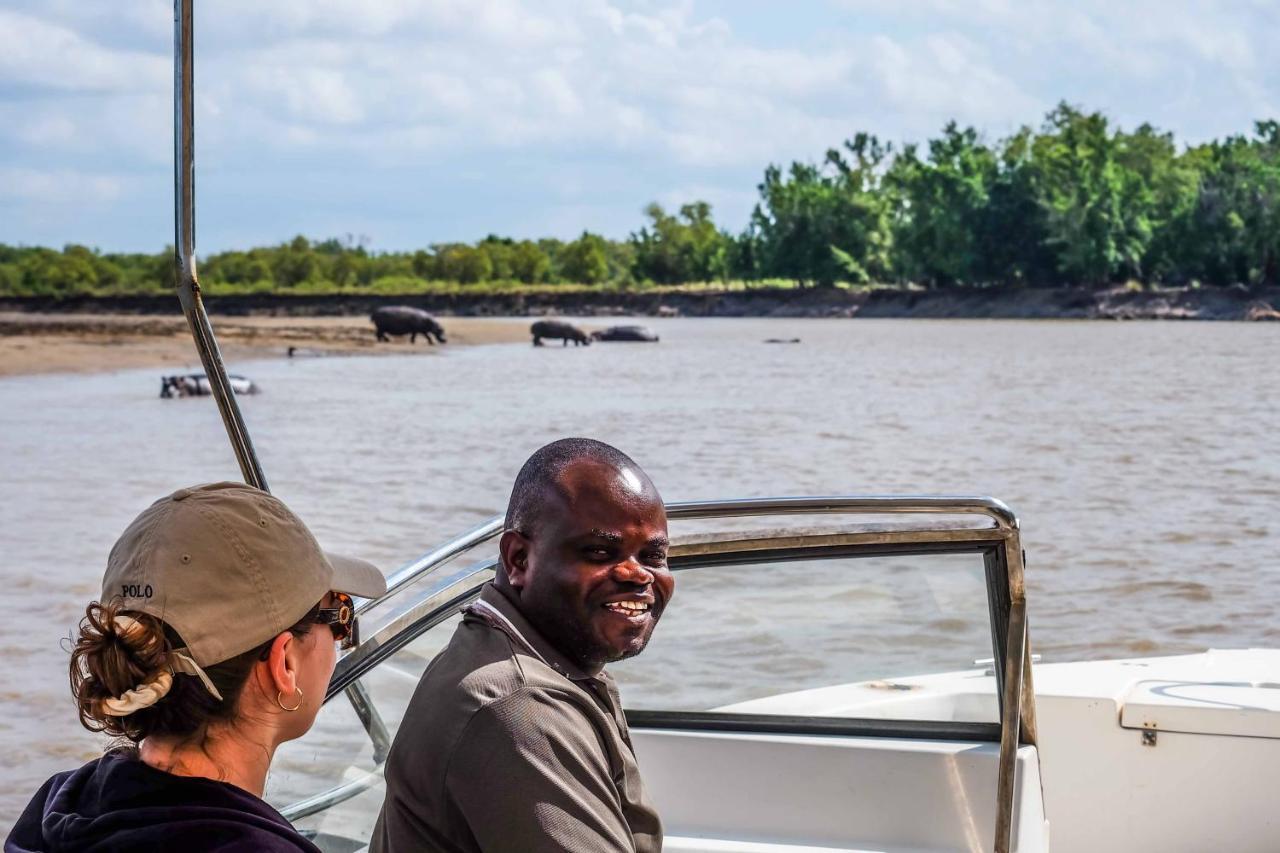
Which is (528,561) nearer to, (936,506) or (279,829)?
(279,829)

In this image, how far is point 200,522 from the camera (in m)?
1.51

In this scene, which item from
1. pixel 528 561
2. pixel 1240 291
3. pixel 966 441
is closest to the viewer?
pixel 528 561

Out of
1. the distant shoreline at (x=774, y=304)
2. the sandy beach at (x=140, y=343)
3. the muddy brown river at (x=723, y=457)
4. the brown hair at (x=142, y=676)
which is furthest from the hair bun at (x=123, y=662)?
the distant shoreline at (x=774, y=304)

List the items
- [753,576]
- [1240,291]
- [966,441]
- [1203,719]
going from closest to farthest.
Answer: [753,576], [1203,719], [966,441], [1240,291]

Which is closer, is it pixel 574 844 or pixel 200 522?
pixel 200 522

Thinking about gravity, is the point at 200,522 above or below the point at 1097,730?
above

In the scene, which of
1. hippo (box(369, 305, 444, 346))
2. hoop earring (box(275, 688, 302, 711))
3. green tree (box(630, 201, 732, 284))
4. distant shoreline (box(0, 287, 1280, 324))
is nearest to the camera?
hoop earring (box(275, 688, 302, 711))

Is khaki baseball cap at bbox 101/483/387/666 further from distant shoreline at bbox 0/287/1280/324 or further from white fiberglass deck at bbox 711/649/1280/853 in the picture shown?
distant shoreline at bbox 0/287/1280/324

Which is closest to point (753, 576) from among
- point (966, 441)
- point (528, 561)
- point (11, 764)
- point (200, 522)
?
point (528, 561)

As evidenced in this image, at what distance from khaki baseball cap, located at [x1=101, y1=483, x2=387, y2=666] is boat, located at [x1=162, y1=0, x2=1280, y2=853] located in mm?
1095

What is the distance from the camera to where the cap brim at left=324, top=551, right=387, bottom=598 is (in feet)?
5.36

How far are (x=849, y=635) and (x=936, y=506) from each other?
465 mm

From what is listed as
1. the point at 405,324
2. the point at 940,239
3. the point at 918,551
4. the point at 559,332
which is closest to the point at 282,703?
the point at 918,551

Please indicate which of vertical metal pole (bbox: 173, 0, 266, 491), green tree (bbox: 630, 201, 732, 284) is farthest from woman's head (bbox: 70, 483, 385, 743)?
green tree (bbox: 630, 201, 732, 284)
